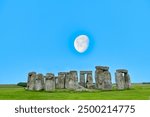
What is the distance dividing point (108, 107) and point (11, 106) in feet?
7.90

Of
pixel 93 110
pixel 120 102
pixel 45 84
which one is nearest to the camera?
pixel 93 110

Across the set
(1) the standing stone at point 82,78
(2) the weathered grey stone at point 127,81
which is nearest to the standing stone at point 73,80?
(1) the standing stone at point 82,78

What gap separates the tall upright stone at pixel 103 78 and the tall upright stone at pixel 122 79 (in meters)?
0.47

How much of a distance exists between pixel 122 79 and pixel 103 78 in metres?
1.07

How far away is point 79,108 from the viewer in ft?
30.5

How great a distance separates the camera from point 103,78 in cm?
2188

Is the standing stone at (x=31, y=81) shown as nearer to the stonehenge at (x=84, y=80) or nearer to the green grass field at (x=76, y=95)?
the stonehenge at (x=84, y=80)

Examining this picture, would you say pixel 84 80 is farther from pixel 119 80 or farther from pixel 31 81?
pixel 31 81

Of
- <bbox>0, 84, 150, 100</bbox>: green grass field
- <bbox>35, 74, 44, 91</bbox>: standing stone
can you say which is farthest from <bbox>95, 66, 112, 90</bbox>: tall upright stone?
<bbox>35, 74, 44, 91</bbox>: standing stone

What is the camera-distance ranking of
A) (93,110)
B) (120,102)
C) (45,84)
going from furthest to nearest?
(45,84), (120,102), (93,110)

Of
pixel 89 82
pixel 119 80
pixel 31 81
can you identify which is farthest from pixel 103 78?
pixel 31 81

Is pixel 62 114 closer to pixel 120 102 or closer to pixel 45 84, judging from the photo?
pixel 120 102

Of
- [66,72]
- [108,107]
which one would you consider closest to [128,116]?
[108,107]

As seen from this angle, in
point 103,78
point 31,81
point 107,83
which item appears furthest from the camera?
point 31,81
